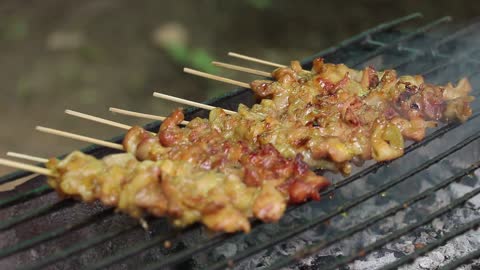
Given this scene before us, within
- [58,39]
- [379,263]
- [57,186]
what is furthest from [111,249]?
[58,39]

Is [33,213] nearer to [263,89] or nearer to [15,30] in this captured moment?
[263,89]

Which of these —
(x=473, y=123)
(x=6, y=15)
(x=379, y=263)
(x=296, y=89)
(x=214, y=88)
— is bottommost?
(x=379, y=263)

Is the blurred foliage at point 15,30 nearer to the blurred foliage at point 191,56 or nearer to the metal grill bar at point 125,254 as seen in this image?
the blurred foliage at point 191,56

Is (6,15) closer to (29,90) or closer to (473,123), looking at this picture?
(29,90)

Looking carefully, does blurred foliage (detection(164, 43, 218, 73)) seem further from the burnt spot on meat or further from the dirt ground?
the burnt spot on meat

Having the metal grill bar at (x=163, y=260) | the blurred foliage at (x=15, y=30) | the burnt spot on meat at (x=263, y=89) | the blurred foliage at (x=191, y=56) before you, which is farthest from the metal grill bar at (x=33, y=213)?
the blurred foliage at (x=15, y=30)

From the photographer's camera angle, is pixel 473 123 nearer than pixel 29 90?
Yes
